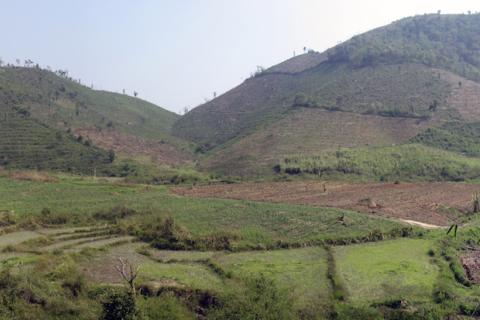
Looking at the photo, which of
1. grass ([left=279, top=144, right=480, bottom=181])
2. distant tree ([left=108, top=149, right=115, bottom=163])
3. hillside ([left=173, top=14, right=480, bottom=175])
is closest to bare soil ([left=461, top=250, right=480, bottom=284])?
grass ([left=279, top=144, right=480, bottom=181])

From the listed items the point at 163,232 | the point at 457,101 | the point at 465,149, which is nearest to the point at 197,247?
the point at 163,232

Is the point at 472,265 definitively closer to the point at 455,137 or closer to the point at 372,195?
the point at 372,195

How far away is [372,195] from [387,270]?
60.2 ft

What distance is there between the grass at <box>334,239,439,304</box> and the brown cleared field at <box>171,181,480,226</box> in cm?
748

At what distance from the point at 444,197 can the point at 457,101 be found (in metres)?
38.4

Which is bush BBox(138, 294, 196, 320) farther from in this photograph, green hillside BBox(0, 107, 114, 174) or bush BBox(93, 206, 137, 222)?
green hillside BBox(0, 107, 114, 174)

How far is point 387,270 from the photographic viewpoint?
81.8 feet

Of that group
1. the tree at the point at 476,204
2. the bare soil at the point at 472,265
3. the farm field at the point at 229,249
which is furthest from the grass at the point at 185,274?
the tree at the point at 476,204

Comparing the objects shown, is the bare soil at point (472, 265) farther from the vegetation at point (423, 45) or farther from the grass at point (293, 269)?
the vegetation at point (423, 45)

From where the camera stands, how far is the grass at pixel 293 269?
869 inches

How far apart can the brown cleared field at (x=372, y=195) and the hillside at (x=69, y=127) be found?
20.4 meters

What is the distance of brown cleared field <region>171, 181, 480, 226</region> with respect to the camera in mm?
38000

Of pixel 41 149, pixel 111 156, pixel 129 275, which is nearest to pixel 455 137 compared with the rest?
pixel 111 156

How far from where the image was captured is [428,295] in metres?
22.1
